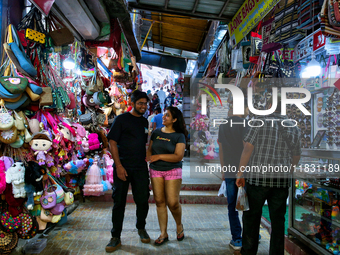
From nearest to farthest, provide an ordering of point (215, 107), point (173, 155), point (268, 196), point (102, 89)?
point (268, 196), point (173, 155), point (102, 89), point (215, 107)

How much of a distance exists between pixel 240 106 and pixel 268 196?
1.20 metres

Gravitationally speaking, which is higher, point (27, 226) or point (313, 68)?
point (313, 68)

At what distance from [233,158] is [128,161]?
123 centimetres

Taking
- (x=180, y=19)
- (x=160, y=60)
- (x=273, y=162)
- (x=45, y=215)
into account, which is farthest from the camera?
(x=160, y=60)

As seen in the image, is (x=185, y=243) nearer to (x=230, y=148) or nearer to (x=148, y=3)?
(x=230, y=148)

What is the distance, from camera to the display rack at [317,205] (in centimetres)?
251

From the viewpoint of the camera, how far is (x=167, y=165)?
2.96m

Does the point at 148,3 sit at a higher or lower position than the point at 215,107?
higher

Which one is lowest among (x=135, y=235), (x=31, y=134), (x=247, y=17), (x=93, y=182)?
(x=135, y=235)

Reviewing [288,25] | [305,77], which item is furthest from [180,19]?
[288,25]

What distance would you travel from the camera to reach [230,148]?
298 centimetres

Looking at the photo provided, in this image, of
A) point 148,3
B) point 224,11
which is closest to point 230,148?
point 224,11

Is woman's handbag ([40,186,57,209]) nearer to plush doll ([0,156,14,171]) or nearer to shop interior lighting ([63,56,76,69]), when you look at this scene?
plush doll ([0,156,14,171])

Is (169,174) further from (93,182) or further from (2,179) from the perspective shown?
(93,182)
